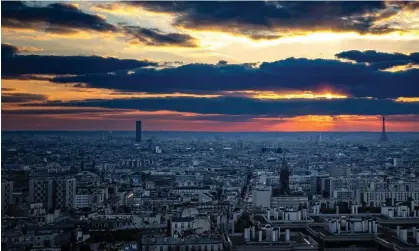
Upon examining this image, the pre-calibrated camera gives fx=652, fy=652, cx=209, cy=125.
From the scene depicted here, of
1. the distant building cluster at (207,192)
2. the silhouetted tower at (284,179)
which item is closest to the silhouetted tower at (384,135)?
the distant building cluster at (207,192)

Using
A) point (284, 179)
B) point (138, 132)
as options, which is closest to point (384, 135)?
point (284, 179)

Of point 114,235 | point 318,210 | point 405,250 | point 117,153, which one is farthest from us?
point 117,153

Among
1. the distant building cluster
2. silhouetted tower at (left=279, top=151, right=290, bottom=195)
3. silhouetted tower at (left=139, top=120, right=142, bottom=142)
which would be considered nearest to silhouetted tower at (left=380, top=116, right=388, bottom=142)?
the distant building cluster

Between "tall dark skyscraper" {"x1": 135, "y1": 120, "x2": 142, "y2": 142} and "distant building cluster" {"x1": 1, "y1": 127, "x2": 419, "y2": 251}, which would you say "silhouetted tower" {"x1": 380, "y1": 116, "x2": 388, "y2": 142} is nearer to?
"distant building cluster" {"x1": 1, "y1": 127, "x2": 419, "y2": 251}

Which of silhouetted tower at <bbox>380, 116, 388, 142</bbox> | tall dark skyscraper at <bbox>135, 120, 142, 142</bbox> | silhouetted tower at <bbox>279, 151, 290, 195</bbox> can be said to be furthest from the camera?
silhouetted tower at <bbox>279, 151, 290, 195</bbox>

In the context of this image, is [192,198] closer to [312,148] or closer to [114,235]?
[312,148]

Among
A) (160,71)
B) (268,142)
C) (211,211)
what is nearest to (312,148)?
(268,142)

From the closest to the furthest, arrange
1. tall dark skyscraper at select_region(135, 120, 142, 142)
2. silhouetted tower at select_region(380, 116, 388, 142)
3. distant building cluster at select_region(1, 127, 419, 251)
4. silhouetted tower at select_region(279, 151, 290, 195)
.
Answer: distant building cluster at select_region(1, 127, 419, 251)
tall dark skyscraper at select_region(135, 120, 142, 142)
silhouetted tower at select_region(380, 116, 388, 142)
silhouetted tower at select_region(279, 151, 290, 195)

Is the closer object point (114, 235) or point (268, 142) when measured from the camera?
point (114, 235)

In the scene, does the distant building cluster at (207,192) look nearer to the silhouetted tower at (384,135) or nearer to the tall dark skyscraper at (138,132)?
the tall dark skyscraper at (138,132)
